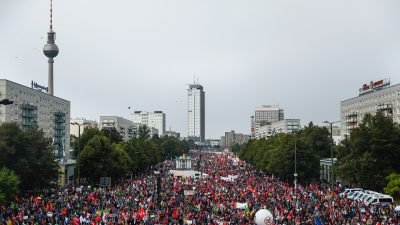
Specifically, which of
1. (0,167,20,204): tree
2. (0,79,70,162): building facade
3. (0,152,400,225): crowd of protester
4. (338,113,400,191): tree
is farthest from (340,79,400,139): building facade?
(0,167,20,204): tree

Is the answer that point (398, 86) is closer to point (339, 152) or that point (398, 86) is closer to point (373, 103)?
point (373, 103)

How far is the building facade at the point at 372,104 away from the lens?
9612 centimetres

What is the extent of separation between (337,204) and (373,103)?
64.8 m

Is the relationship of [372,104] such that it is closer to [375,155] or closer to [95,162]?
[375,155]

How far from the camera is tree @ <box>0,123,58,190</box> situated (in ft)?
182

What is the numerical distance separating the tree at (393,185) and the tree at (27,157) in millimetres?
38487

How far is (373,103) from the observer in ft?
349

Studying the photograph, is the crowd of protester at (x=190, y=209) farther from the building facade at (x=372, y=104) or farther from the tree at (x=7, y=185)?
the building facade at (x=372, y=104)

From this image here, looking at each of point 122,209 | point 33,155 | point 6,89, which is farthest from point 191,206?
point 6,89

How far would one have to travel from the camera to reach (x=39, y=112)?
332 feet

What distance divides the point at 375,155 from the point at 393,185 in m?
7.56

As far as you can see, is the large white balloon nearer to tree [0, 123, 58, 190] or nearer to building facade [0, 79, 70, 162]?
tree [0, 123, 58, 190]

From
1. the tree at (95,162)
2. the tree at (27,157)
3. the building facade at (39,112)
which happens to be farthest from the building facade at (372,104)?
the building facade at (39,112)

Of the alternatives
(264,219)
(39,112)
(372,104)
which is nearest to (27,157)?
(264,219)
